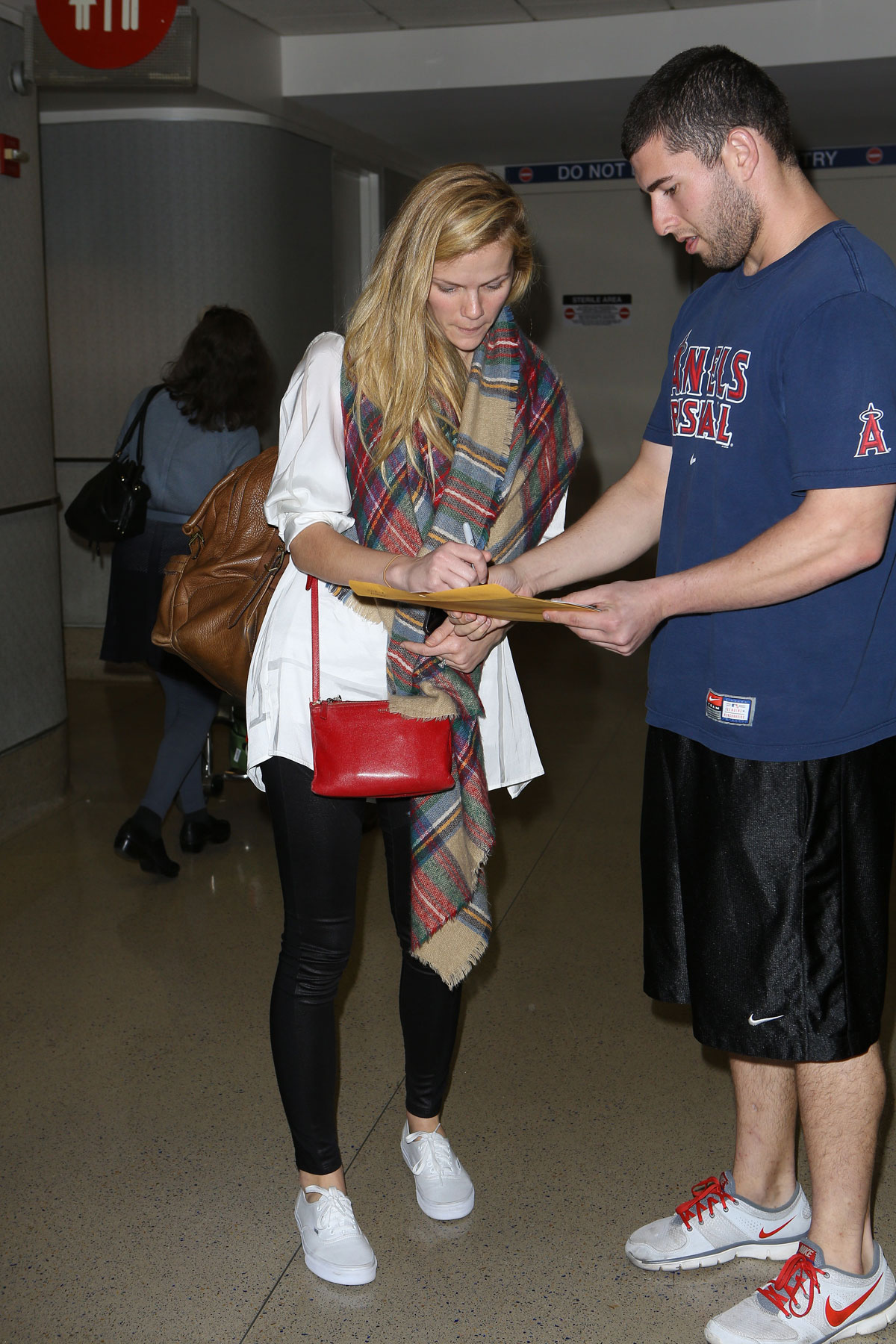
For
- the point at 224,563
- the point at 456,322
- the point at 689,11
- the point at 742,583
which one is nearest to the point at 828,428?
the point at 742,583

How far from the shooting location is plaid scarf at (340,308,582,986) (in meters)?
1.82

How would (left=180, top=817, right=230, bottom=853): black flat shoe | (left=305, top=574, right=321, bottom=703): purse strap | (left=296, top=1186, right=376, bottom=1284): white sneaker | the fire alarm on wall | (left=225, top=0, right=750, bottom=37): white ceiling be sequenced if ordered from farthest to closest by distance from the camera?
(left=225, top=0, right=750, bottom=37): white ceiling < the fire alarm on wall < (left=180, top=817, right=230, bottom=853): black flat shoe < (left=296, top=1186, right=376, bottom=1284): white sneaker < (left=305, top=574, right=321, bottom=703): purse strap

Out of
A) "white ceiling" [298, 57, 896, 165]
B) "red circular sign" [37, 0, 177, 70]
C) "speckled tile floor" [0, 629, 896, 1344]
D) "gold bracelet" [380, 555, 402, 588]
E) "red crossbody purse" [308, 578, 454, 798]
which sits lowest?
"speckled tile floor" [0, 629, 896, 1344]

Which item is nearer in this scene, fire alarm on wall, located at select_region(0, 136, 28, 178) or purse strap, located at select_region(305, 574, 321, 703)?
purse strap, located at select_region(305, 574, 321, 703)

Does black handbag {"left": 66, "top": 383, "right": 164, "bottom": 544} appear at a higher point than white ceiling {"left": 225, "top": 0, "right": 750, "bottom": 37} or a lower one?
lower

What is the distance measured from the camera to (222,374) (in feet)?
12.2

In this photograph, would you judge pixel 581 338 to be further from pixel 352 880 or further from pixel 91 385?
pixel 352 880

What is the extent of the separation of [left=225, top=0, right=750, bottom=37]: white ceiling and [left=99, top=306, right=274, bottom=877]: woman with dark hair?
294 cm

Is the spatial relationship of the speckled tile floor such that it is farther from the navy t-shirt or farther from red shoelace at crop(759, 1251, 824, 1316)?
the navy t-shirt

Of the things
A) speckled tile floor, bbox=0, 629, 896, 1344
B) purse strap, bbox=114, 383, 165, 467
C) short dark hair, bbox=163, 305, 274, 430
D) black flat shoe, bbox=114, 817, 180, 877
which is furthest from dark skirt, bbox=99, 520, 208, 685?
speckled tile floor, bbox=0, 629, 896, 1344

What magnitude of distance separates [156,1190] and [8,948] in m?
1.22

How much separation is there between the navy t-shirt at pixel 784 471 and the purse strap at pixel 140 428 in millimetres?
2354

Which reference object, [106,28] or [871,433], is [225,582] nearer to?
[871,433]

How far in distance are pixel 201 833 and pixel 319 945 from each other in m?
2.20
